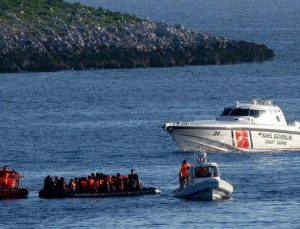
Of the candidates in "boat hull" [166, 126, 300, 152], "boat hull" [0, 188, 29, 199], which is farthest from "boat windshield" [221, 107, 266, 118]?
"boat hull" [0, 188, 29, 199]

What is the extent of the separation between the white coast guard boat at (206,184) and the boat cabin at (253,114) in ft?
51.2

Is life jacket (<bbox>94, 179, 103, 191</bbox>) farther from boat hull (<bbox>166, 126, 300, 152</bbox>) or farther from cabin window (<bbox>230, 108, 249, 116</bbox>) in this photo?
cabin window (<bbox>230, 108, 249, 116</bbox>)

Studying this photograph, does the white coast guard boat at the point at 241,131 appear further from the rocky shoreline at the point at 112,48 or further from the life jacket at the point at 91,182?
the rocky shoreline at the point at 112,48

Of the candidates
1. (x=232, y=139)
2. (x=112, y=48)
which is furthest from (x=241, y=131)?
(x=112, y=48)

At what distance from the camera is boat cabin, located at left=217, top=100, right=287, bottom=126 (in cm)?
9462

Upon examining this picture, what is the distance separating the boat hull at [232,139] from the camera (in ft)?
306

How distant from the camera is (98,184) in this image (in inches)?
3157

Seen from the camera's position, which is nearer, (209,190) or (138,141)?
(209,190)

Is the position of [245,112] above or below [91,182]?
above

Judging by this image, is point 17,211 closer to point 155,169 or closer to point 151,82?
point 155,169

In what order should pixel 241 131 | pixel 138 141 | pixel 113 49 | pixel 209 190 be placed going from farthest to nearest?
pixel 113 49, pixel 138 141, pixel 241 131, pixel 209 190

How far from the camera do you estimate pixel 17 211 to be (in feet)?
254

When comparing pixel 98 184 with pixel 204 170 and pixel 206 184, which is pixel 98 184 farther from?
pixel 206 184

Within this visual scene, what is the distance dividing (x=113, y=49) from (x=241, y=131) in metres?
51.2
